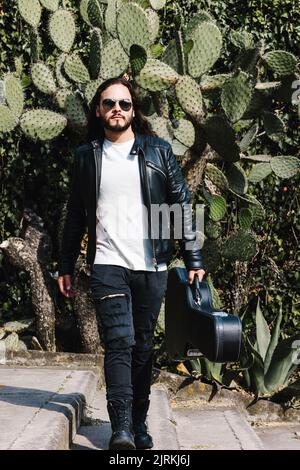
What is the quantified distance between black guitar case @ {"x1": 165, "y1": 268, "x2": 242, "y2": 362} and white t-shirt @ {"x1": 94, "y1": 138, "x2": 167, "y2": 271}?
0.21 metres

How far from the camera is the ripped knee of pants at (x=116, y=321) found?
13.5 feet

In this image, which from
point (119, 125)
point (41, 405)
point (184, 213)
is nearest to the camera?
point (119, 125)

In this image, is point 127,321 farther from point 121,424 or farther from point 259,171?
point 259,171

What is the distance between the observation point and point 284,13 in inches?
298

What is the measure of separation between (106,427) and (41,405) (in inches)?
17.0

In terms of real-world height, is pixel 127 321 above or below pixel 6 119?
below

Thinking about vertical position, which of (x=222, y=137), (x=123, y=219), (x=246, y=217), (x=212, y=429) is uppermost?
(x=222, y=137)

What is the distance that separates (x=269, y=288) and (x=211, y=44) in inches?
87.3

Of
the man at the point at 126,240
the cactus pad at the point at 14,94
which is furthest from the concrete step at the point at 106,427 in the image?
the cactus pad at the point at 14,94

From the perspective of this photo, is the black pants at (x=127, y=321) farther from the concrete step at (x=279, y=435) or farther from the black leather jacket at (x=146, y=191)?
the concrete step at (x=279, y=435)

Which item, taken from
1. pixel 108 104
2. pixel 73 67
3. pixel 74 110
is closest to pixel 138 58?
pixel 73 67

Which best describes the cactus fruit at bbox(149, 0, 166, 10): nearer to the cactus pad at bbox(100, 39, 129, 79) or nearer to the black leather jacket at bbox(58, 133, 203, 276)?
the cactus pad at bbox(100, 39, 129, 79)

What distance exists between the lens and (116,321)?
4.12 meters
